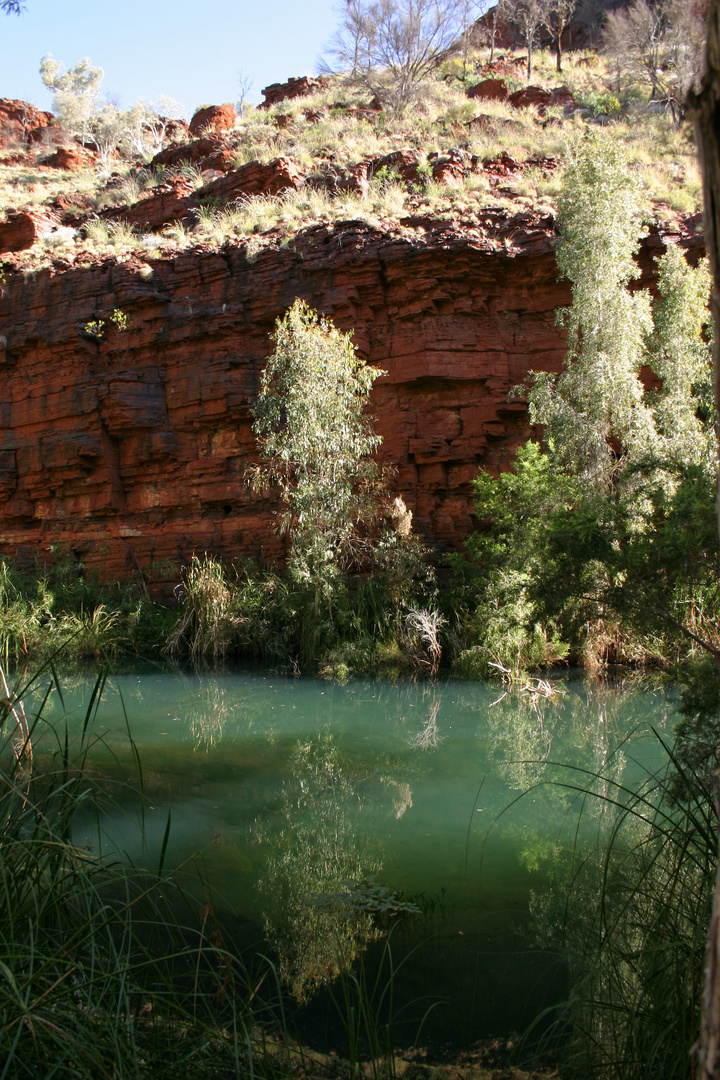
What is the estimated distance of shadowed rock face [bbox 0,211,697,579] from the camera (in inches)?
619

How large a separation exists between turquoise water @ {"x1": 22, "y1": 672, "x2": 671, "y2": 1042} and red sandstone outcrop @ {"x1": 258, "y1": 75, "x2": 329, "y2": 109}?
2711 cm

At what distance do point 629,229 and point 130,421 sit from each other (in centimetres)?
1092

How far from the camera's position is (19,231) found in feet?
66.1

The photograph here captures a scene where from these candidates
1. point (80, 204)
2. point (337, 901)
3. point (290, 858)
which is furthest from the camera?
point (80, 204)

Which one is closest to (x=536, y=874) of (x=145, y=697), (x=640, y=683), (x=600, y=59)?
(x=640, y=683)

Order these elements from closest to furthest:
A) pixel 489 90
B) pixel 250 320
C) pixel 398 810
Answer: pixel 398 810, pixel 250 320, pixel 489 90

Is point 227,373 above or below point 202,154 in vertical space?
below

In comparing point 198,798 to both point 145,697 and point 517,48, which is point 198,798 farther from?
point 517,48

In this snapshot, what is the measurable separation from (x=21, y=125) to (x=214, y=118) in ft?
35.6

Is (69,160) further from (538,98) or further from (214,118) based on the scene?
(538,98)

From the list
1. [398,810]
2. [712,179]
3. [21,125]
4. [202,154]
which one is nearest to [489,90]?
[202,154]

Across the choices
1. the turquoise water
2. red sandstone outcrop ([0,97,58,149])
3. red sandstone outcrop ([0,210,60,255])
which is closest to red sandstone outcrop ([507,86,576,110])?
red sandstone outcrop ([0,210,60,255])

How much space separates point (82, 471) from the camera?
17.5 meters

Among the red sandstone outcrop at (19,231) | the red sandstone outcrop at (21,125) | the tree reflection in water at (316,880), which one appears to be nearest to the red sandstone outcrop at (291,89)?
the red sandstone outcrop at (21,125)
